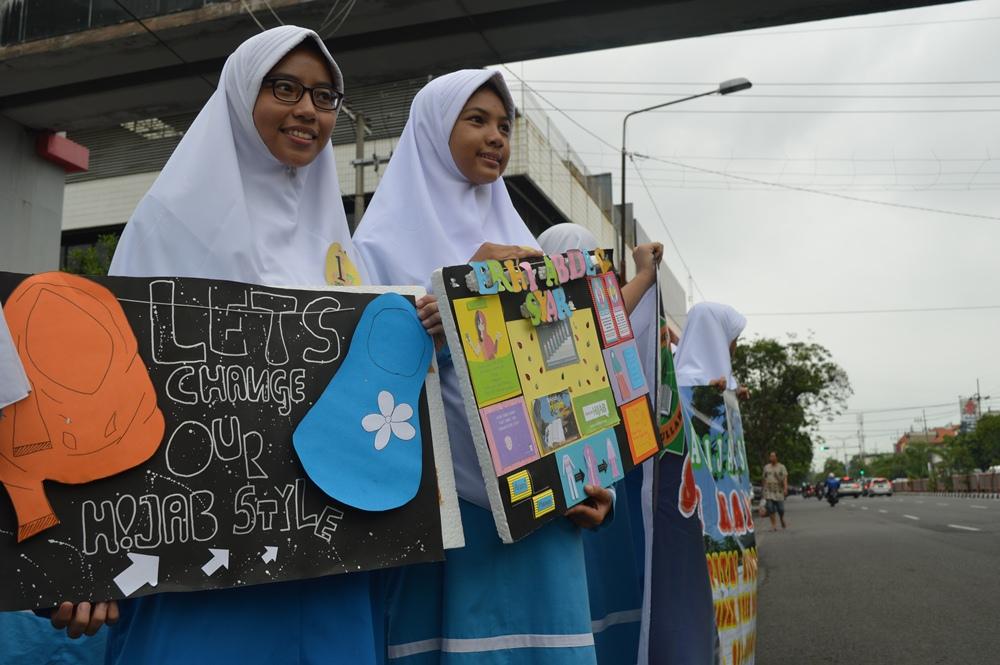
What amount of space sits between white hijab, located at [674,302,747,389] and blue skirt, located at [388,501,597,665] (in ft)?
8.76

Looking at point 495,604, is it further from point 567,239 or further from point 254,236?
point 567,239

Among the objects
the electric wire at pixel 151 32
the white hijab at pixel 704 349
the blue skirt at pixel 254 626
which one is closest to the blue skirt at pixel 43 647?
the blue skirt at pixel 254 626

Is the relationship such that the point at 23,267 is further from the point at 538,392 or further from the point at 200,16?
the point at 538,392

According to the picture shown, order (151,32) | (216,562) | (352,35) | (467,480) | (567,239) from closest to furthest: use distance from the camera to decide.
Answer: (216,562) → (467,480) → (567,239) → (151,32) → (352,35)

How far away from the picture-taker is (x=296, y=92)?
219cm

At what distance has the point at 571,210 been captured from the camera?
82.1 feet

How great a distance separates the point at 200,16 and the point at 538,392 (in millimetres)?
7636

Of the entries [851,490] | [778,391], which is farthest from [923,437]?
[778,391]

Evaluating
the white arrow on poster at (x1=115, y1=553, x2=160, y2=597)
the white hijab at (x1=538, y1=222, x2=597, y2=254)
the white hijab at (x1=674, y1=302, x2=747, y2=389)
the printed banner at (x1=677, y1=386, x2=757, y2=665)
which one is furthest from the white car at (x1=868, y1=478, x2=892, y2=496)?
the white arrow on poster at (x1=115, y1=553, x2=160, y2=597)

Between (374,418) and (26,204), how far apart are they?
8.28 m

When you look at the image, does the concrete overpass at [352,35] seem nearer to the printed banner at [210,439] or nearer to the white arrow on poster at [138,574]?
the printed banner at [210,439]

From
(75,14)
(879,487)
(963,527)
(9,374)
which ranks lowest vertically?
(879,487)

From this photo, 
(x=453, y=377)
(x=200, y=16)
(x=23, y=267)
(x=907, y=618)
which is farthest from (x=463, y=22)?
(x=453, y=377)

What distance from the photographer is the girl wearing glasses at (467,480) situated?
6.76 ft
